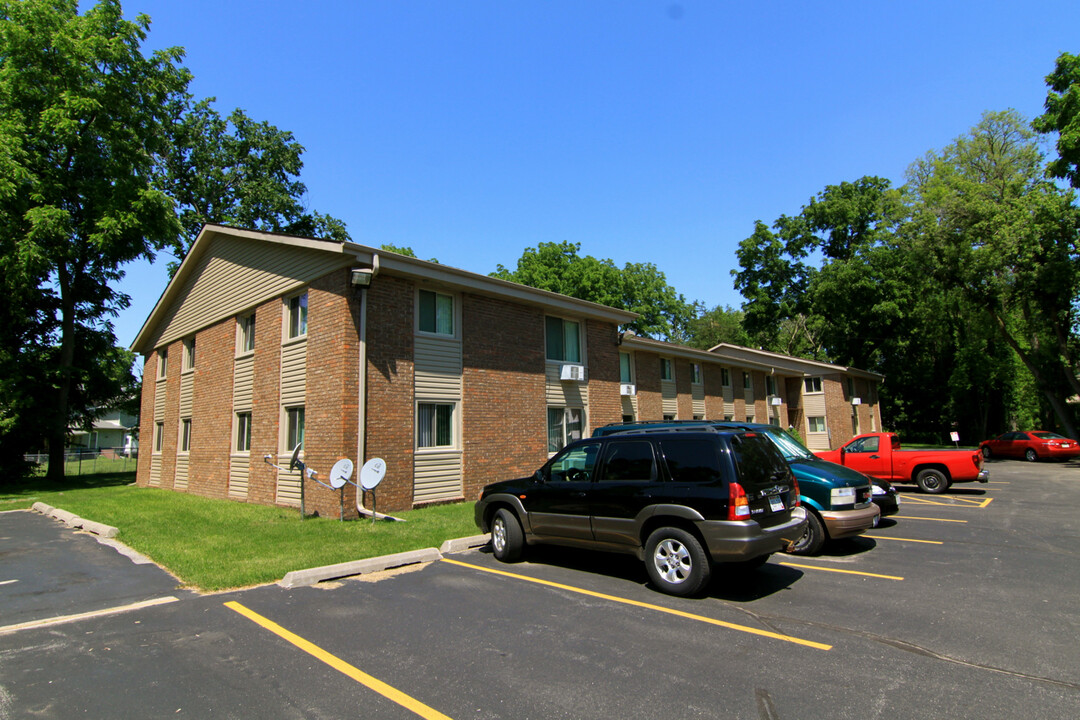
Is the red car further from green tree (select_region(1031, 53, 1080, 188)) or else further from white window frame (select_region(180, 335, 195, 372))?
white window frame (select_region(180, 335, 195, 372))

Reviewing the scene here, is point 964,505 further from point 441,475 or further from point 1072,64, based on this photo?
point 1072,64

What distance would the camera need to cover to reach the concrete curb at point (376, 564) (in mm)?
7184

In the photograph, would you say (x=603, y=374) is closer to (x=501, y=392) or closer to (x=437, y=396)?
(x=501, y=392)

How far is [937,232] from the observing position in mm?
29312

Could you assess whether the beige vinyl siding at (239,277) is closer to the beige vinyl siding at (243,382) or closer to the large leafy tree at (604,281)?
the beige vinyl siding at (243,382)

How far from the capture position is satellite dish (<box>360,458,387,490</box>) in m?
11.1

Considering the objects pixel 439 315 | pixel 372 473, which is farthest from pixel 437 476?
pixel 439 315

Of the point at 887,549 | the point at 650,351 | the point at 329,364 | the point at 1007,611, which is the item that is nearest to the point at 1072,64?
the point at 650,351

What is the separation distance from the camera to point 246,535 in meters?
10.2

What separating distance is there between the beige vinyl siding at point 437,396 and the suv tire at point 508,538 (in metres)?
5.46

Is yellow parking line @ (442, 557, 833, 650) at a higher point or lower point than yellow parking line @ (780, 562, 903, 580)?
higher

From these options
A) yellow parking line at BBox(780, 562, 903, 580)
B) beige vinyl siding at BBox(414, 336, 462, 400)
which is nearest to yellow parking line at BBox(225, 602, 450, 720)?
yellow parking line at BBox(780, 562, 903, 580)

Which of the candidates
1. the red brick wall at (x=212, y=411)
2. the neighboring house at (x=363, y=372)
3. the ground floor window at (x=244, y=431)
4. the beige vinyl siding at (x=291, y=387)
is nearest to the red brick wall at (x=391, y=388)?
the neighboring house at (x=363, y=372)

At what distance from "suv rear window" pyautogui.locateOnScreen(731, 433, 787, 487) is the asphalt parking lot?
1.30 metres
